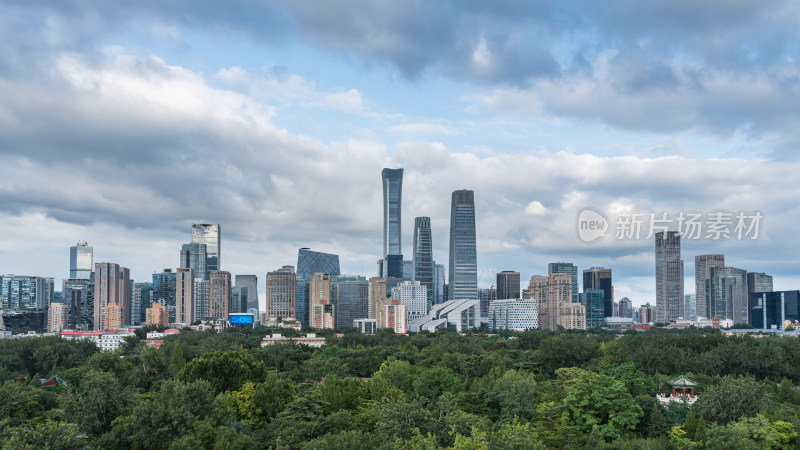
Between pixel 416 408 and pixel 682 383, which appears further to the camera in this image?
pixel 682 383

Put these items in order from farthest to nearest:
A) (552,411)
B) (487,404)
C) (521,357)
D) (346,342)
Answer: (346,342) → (521,357) → (487,404) → (552,411)

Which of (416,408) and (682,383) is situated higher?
(416,408)

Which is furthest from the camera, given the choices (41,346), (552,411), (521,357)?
(41,346)

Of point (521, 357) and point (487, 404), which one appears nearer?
point (487, 404)

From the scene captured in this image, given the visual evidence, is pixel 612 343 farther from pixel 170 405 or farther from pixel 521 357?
pixel 170 405

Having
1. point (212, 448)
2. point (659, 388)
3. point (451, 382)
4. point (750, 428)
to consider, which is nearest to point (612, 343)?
point (659, 388)

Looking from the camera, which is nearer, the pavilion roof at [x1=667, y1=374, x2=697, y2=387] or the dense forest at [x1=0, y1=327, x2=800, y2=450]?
the dense forest at [x1=0, y1=327, x2=800, y2=450]

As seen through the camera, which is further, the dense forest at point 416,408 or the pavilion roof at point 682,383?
the pavilion roof at point 682,383
